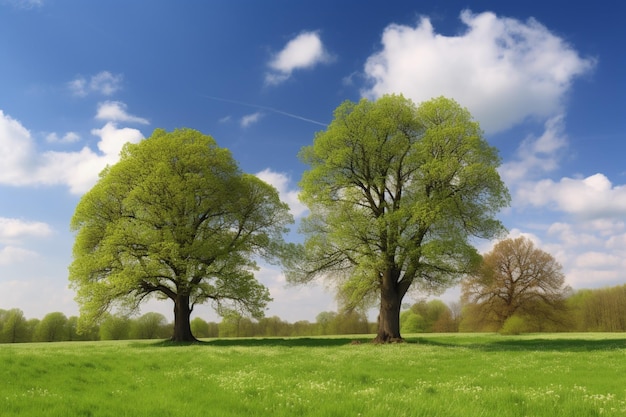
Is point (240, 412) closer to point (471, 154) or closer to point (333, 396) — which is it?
point (333, 396)

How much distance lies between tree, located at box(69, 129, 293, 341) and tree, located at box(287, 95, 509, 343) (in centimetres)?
599

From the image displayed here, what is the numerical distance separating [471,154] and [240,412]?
3145 cm

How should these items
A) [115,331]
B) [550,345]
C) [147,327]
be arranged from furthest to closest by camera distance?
[147,327] → [115,331] → [550,345]

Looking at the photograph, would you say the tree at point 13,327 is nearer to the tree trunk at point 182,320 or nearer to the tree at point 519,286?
the tree trunk at point 182,320

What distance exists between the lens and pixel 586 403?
30.5 feet

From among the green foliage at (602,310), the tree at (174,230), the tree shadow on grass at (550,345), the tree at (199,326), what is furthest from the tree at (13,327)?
the green foliage at (602,310)

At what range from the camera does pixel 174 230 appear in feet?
129

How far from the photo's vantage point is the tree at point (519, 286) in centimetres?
6084

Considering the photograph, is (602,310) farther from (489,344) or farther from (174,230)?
(174,230)

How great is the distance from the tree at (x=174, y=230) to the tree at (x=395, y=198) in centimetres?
599

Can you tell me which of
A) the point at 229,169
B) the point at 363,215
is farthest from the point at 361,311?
the point at 229,169

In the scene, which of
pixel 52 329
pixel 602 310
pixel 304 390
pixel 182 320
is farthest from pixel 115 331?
pixel 602 310

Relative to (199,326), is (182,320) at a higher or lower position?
higher

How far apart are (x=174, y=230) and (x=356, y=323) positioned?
58375 millimetres
